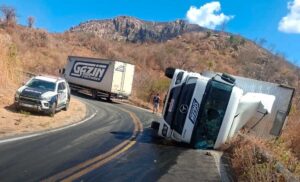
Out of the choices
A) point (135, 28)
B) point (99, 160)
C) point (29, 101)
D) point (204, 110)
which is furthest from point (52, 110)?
point (135, 28)

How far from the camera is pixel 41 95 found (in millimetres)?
19578

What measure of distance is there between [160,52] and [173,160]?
8429 centimetres

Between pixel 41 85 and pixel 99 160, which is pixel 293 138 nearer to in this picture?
pixel 41 85

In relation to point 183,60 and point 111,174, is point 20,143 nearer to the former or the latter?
point 111,174

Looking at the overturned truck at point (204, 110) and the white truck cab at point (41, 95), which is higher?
the overturned truck at point (204, 110)

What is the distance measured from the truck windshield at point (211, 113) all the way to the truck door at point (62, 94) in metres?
9.37

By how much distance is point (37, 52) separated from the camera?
247 ft

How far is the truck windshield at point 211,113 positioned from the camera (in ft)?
46.6

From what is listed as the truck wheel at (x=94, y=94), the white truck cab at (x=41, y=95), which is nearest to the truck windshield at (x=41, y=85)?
the white truck cab at (x=41, y=95)

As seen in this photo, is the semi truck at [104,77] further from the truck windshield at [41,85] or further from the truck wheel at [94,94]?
the truck windshield at [41,85]

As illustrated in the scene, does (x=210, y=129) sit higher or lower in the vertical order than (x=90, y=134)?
higher

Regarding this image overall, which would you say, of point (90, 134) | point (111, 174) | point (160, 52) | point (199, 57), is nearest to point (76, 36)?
point (160, 52)

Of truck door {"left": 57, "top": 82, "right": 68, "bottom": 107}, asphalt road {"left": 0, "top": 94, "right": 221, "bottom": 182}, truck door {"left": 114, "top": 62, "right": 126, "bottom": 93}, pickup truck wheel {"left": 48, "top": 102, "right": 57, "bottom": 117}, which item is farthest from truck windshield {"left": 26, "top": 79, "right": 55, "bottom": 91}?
truck door {"left": 114, "top": 62, "right": 126, "bottom": 93}

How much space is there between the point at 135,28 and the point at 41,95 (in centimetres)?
15146
